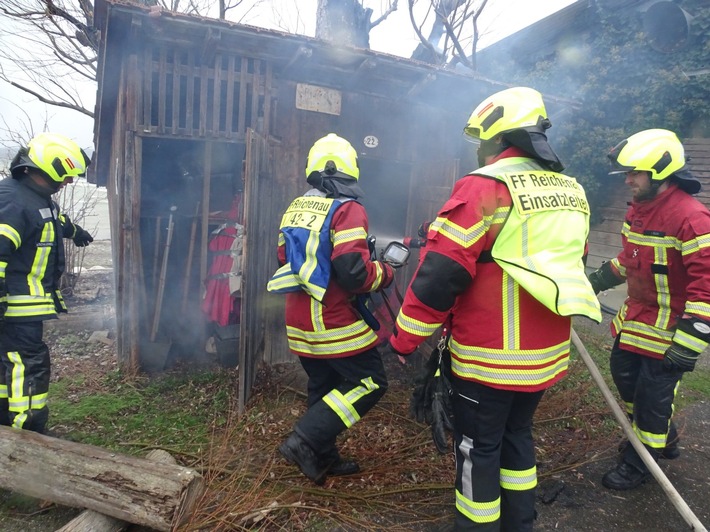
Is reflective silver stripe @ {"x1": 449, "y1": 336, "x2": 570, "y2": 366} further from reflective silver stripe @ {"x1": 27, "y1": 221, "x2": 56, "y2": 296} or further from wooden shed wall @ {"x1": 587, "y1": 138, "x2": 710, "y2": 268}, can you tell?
wooden shed wall @ {"x1": 587, "y1": 138, "x2": 710, "y2": 268}

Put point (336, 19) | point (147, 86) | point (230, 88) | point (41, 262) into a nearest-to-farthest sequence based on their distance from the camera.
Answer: point (41, 262) → point (147, 86) → point (230, 88) → point (336, 19)

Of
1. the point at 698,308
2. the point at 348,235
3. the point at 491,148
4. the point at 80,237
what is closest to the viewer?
the point at 491,148

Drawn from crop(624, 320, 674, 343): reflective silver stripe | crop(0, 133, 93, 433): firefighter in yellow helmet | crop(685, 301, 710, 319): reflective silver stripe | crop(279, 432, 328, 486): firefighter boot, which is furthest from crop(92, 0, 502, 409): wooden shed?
crop(685, 301, 710, 319): reflective silver stripe

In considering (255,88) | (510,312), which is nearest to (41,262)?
(255,88)

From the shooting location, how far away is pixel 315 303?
9.48 ft

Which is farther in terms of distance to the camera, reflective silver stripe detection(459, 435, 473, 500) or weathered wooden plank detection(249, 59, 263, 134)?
weathered wooden plank detection(249, 59, 263, 134)

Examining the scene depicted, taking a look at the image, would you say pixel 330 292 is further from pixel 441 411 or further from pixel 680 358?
pixel 680 358

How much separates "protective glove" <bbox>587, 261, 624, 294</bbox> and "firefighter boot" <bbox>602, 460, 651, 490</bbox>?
1.29m

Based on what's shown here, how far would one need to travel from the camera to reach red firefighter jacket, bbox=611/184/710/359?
8.52 feet

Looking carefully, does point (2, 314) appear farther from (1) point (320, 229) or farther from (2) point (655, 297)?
(2) point (655, 297)

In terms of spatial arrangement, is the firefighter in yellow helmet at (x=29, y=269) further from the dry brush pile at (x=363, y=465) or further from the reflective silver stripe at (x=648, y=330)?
the reflective silver stripe at (x=648, y=330)

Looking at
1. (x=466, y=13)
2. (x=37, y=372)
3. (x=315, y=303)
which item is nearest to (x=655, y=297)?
(x=315, y=303)

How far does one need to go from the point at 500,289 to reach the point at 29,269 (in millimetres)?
3273

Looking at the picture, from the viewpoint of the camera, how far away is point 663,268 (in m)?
2.84
